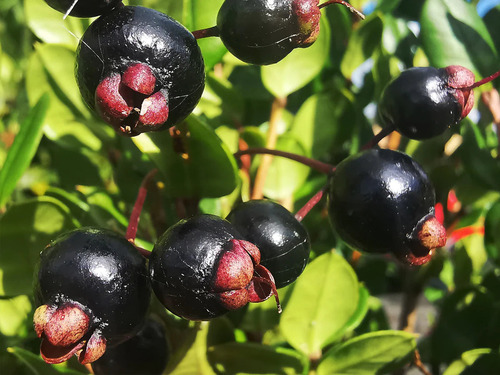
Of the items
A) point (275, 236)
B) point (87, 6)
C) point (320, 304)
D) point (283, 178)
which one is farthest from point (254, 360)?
point (87, 6)

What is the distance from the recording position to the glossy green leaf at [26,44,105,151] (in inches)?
32.9

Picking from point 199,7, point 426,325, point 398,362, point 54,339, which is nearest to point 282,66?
point 199,7

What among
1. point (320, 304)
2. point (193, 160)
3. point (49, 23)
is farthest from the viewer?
point (49, 23)

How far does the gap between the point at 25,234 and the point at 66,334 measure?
32 cm

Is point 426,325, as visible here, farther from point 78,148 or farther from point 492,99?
point 78,148

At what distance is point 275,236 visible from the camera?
1.76ft

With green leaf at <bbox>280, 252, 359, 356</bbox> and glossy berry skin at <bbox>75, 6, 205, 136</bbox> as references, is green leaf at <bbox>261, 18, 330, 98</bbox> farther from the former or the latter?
glossy berry skin at <bbox>75, 6, 205, 136</bbox>

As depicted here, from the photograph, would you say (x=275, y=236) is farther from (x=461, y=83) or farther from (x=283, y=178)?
(x=283, y=178)

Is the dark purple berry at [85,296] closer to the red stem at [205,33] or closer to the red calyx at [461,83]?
the red stem at [205,33]

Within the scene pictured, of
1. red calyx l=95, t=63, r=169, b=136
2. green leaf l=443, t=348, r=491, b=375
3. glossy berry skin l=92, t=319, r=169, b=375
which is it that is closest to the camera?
red calyx l=95, t=63, r=169, b=136

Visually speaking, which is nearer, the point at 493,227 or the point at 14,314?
the point at 14,314

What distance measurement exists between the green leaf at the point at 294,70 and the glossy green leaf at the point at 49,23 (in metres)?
0.30

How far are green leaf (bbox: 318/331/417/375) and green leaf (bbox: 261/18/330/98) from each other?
42cm

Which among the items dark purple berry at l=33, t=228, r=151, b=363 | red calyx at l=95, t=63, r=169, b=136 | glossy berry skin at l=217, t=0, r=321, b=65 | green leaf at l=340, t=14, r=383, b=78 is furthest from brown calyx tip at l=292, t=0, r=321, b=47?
green leaf at l=340, t=14, r=383, b=78
